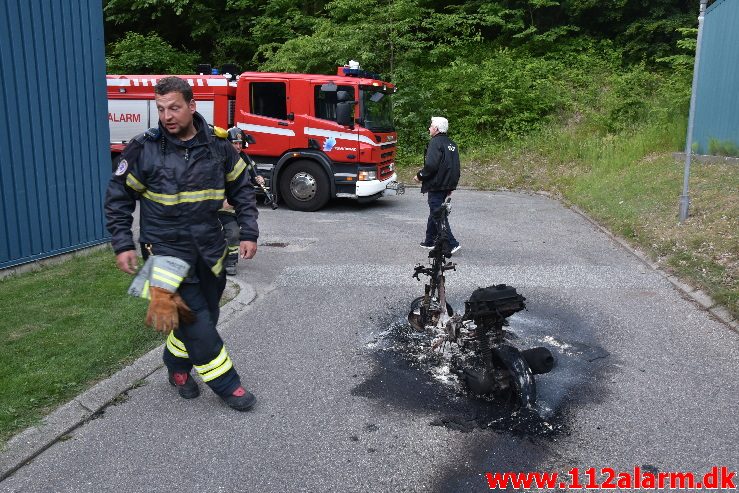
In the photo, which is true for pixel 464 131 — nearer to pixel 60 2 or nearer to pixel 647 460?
pixel 60 2

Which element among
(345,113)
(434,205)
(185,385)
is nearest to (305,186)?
(345,113)

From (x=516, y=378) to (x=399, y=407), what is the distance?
76 centimetres

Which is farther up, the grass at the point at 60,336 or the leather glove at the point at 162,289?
the leather glove at the point at 162,289

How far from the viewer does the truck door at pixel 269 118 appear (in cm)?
1262

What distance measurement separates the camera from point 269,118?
12773mm

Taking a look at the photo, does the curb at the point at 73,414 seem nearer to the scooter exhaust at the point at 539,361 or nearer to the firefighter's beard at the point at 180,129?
the firefighter's beard at the point at 180,129

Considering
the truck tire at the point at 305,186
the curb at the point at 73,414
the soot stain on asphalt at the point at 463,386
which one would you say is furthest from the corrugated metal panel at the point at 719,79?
the curb at the point at 73,414

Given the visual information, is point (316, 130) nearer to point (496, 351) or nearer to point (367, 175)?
point (367, 175)

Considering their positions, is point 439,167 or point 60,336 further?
point 439,167

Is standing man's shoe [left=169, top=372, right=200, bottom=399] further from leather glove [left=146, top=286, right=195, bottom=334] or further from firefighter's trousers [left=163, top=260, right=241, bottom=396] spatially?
leather glove [left=146, top=286, right=195, bottom=334]

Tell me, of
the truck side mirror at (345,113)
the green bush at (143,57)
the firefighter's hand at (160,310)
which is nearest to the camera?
the firefighter's hand at (160,310)

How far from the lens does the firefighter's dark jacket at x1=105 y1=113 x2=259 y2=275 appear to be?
3711 millimetres

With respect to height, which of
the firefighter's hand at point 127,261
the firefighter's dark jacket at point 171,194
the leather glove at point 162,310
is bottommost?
the leather glove at point 162,310

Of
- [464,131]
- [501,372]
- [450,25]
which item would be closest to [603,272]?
[501,372]
